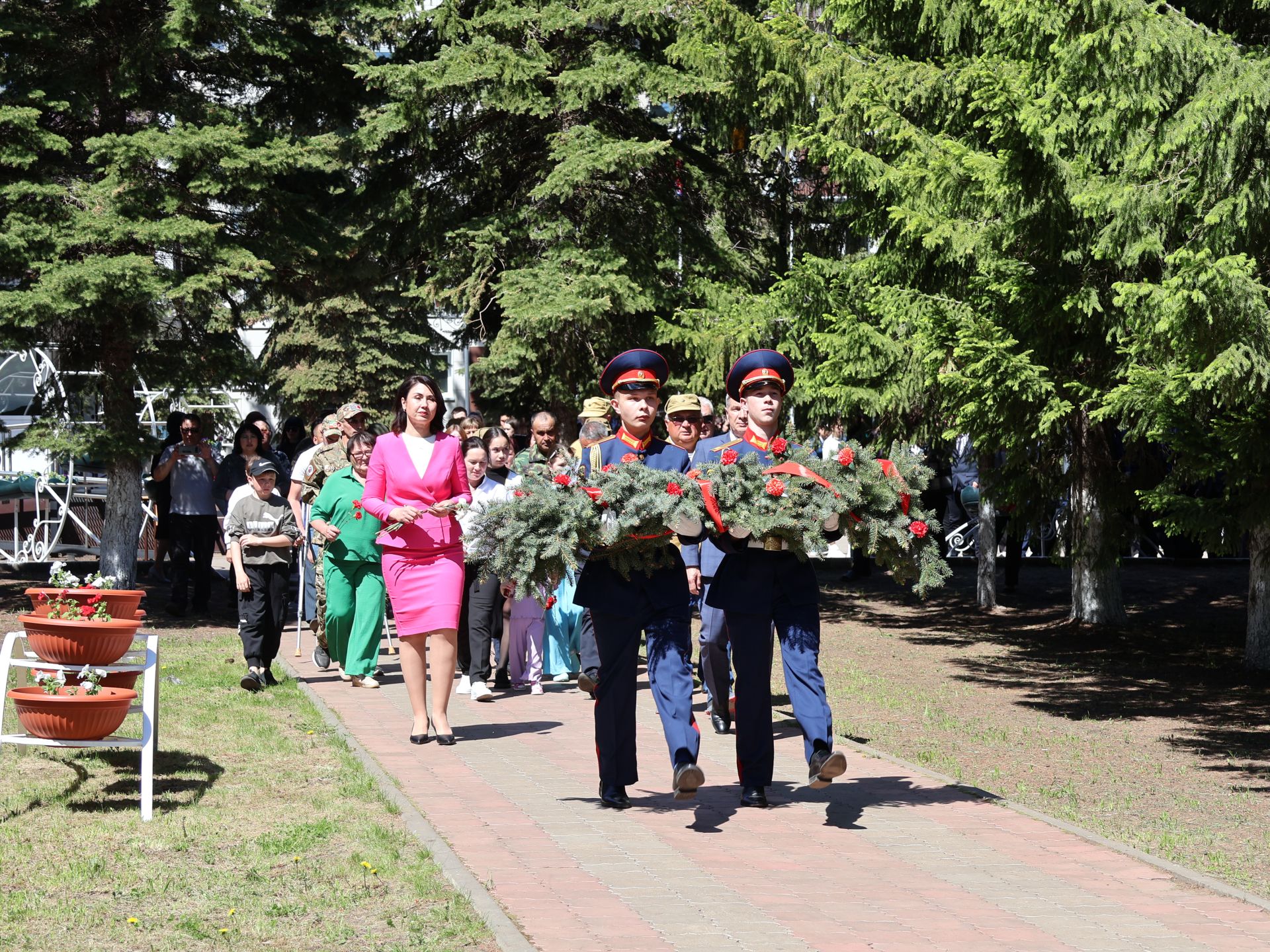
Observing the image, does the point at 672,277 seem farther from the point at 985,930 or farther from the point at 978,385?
the point at 985,930

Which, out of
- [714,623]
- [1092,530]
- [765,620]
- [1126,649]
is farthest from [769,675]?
[1126,649]

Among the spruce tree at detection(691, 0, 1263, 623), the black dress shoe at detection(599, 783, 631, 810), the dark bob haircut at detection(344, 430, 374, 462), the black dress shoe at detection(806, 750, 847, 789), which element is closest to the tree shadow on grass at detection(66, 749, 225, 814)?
the black dress shoe at detection(599, 783, 631, 810)

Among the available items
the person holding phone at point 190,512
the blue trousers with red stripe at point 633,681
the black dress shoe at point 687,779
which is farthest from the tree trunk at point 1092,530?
the person holding phone at point 190,512

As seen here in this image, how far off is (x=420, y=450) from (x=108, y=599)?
234cm

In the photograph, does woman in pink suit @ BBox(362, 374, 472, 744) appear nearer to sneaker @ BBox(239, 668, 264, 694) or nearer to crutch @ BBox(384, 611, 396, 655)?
sneaker @ BBox(239, 668, 264, 694)

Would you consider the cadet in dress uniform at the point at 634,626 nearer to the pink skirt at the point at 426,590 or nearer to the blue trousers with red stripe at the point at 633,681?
the blue trousers with red stripe at the point at 633,681

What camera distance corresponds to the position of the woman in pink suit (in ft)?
30.9

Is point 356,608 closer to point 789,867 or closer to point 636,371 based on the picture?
point 636,371

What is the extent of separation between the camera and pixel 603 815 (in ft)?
24.8

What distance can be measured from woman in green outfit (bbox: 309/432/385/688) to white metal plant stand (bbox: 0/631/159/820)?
3.70 metres

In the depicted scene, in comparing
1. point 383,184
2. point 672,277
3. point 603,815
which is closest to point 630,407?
point 603,815

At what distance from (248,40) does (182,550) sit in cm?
539

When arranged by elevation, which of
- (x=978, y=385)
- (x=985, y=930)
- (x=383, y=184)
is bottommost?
(x=985, y=930)

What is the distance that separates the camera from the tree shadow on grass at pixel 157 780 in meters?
7.70
